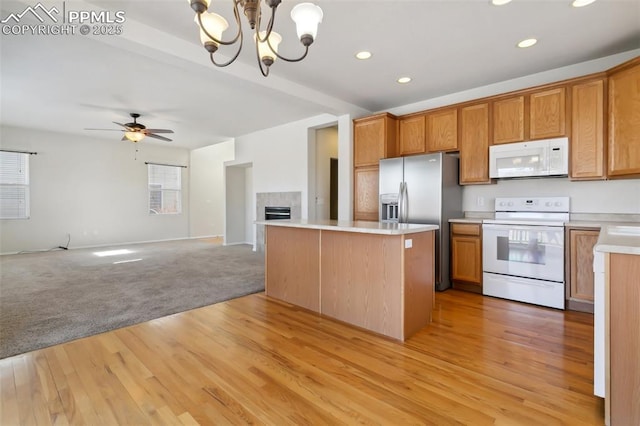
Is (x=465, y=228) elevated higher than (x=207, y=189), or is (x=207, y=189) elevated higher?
(x=207, y=189)

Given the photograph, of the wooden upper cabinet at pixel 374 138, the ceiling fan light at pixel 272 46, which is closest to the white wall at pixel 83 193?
the wooden upper cabinet at pixel 374 138

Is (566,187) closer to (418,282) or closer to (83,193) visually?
(418,282)

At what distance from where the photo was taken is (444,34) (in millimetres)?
2824

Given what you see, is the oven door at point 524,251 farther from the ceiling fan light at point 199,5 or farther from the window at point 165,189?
the window at point 165,189

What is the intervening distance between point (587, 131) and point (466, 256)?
71.1 inches

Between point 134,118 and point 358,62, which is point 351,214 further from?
point 134,118

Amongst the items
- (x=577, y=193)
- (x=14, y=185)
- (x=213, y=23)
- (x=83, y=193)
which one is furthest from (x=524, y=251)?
(x=14, y=185)

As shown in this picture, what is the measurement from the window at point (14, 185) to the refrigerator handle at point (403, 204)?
310 inches

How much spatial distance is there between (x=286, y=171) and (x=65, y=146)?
5347 millimetres

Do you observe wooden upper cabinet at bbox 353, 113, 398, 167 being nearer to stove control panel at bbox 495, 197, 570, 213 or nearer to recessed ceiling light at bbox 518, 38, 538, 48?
stove control panel at bbox 495, 197, 570, 213

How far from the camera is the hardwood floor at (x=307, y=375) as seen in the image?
157 centimetres

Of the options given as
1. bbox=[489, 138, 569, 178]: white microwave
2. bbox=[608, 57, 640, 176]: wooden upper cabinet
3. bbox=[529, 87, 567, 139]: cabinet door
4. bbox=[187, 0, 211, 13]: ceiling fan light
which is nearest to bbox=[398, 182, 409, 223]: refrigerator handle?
bbox=[489, 138, 569, 178]: white microwave

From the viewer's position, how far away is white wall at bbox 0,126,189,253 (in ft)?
21.6

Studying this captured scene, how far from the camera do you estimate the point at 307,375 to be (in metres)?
1.92
